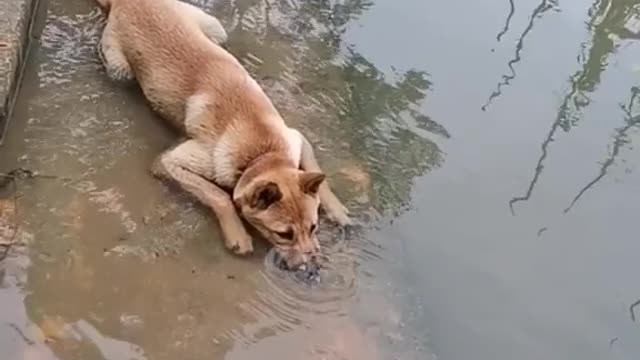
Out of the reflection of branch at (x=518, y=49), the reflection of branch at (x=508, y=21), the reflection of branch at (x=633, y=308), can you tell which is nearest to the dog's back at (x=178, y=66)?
the reflection of branch at (x=518, y=49)

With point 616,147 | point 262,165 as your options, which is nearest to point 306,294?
point 262,165

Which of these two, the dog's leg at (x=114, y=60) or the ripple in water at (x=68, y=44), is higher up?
the dog's leg at (x=114, y=60)

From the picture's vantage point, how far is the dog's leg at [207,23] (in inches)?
269

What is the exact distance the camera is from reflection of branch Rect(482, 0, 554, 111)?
7.61 m

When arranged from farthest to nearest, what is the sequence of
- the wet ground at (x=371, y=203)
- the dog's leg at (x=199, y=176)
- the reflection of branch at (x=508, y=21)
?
the reflection of branch at (x=508, y=21) → the dog's leg at (x=199, y=176) → the wet ground at (x=371, y=203)

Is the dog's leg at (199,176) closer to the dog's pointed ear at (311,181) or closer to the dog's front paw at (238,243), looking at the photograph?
the dog's front paw at (238,243)

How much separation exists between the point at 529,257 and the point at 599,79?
251 cm

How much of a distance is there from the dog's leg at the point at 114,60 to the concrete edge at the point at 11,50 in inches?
20.4

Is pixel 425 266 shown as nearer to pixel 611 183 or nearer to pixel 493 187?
pixel 493 187

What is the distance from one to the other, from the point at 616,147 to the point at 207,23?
304cm

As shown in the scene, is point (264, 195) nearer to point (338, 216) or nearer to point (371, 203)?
point (338, 216)

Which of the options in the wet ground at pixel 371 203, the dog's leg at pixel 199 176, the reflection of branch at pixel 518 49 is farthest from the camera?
the reflection of branch at pixel 518 49

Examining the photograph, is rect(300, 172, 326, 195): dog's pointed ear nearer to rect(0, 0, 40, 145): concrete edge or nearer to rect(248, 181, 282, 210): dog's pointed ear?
rect(248, 181, 282, 210): dog's pointed ear

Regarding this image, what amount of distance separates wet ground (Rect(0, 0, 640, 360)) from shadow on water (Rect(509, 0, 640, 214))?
24 mm
